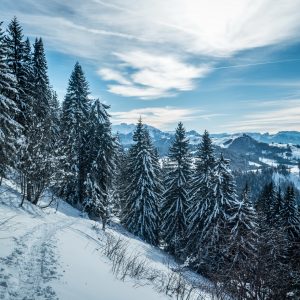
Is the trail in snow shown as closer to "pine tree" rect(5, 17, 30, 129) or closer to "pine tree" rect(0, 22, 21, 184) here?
"pine tree" rect(0, 22, 21, 184)

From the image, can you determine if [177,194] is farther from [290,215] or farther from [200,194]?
[290,215]

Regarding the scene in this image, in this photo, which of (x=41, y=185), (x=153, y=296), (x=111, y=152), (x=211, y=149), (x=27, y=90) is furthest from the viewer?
(x=111, y=152)

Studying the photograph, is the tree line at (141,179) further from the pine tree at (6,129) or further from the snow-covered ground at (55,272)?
the snow-covered ground at (55,272)

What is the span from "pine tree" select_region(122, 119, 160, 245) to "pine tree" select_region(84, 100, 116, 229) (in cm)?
303

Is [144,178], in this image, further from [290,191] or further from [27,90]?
[290,191]

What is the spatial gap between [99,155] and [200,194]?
1198 centimetres

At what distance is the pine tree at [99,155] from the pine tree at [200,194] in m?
9.66

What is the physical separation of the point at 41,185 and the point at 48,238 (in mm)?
10100

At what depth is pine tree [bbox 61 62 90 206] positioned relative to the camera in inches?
1331

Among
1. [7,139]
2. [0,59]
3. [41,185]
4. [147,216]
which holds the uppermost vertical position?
Result: [0,59]

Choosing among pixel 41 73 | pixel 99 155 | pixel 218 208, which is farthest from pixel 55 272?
pixel 41 73

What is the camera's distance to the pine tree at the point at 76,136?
1331 inches

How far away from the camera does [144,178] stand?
35781 mm

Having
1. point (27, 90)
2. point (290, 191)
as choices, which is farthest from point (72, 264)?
point (290, 191)
